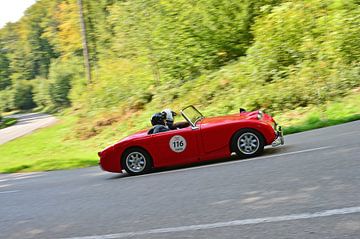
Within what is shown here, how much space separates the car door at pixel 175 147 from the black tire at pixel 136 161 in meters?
0.21

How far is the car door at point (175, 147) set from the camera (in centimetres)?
899

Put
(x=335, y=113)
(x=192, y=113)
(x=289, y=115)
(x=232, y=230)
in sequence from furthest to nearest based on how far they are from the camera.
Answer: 1. (x=289, y=115)
2. (x=335, y=113)
3. (x=192, y=113)
4. (x=232, y=230)

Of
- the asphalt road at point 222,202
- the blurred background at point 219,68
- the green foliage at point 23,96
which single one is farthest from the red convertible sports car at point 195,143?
the green foliage at point 23,96

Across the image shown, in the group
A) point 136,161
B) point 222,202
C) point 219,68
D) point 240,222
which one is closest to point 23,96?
point 219,68

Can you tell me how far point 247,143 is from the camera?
8.75m

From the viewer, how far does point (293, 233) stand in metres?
4.17

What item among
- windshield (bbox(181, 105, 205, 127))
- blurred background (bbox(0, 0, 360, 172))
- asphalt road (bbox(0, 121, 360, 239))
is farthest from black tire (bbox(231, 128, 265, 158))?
blurred background (bbox(0, 0, 360, 172))

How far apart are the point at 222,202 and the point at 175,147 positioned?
3506 mm

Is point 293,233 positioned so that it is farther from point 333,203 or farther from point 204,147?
point 204,147

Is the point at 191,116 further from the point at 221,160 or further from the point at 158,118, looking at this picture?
the point at 221,160

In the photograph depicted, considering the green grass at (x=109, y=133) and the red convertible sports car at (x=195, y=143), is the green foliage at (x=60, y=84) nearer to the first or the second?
the green grass at (x=109, y=133)

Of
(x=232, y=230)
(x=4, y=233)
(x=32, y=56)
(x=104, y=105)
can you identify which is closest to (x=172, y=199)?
(x=232, y=230)

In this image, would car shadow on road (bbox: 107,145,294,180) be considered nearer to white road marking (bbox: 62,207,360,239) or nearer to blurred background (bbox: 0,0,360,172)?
blurred background (bbox: 0,0,360,172)

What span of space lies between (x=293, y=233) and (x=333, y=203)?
86 centimetres
